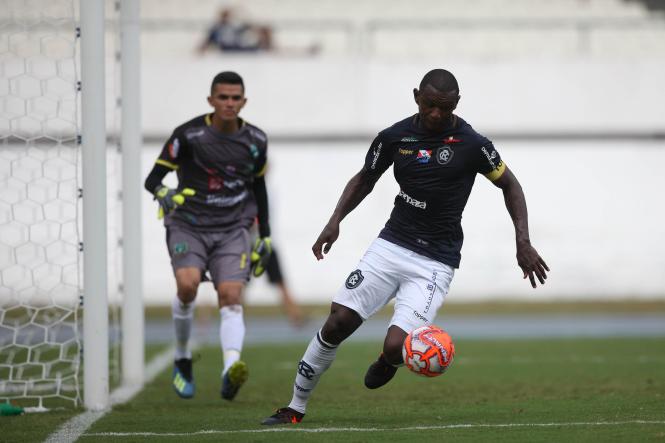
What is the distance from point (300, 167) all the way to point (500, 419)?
50.4 feet

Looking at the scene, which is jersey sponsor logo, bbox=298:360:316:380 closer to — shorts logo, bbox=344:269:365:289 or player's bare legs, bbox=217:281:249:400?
shorts logo, bbox=344:269:365:289

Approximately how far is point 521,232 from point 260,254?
277 centimetres

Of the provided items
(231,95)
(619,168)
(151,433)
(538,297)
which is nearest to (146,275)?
(538,297)

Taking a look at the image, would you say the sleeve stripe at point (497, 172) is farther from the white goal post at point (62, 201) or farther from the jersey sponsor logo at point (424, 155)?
the white goal post at point (62, 201)

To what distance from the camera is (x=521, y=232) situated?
684 cm

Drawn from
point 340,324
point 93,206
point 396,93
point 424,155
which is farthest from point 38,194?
point 396,93

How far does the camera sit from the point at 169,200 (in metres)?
8.31

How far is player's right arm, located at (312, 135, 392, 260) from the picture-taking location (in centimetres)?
722

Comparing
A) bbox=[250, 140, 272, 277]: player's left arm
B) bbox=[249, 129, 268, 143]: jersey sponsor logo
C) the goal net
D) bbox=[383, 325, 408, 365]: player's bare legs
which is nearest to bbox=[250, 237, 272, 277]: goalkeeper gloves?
bbox=[250, 140, 272, 277]: player's left arm

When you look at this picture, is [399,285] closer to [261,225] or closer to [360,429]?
[360,429]

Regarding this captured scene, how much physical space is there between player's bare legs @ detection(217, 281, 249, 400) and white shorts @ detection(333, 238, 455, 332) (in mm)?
1380

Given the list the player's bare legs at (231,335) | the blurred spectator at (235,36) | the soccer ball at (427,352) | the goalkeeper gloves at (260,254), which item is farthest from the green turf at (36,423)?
the blurred spectator at (235,36)

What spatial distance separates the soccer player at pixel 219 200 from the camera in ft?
28.5

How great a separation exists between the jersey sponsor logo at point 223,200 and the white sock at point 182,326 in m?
0.87
